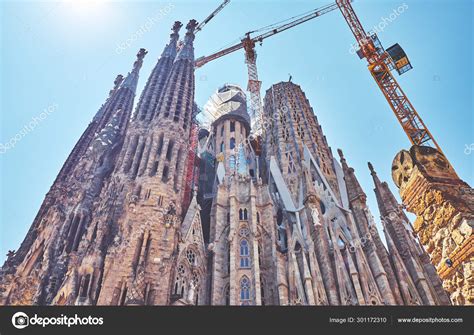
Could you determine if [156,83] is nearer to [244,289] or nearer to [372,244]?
[244,289]

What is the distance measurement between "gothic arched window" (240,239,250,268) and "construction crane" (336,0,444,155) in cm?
1157

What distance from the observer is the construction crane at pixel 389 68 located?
1641cm

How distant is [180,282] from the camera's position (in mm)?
21688

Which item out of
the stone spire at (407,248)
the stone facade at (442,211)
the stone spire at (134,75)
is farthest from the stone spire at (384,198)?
the stone spire at (134,75)

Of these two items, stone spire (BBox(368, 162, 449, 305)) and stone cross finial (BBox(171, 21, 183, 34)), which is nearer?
stone spire (BBox(368, 162, 449, 305))

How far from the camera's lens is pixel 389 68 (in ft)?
89.0

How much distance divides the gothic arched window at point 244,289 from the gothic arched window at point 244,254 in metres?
0.95

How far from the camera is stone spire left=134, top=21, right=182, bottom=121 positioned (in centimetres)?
3350

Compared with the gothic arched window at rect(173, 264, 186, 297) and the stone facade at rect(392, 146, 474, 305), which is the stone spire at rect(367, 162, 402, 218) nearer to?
the gothic arched window at rect(173, 264, 186, 297)

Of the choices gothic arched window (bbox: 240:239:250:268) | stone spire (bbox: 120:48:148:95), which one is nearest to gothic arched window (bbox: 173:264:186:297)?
gothic arched window (bbox: 240:239:250:268)

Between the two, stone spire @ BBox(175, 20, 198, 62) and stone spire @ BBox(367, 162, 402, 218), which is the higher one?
stone spire @ BBox(175, 20, 198, 62)

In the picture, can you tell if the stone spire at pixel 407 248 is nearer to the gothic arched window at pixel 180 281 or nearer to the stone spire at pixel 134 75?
the gothic arched window at pixel 180 281
